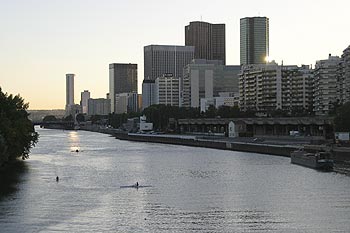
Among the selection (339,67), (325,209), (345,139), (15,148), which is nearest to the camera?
(325,209)

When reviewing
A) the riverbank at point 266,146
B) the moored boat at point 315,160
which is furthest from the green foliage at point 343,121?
the moored boat at point 315,160

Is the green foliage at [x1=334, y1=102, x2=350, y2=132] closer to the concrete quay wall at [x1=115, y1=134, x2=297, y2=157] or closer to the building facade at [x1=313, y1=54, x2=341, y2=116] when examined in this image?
the concrete quay wall at [x1=115, y1=134, x2=297, y2=157]

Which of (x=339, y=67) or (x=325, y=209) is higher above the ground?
(x=339, y=67)

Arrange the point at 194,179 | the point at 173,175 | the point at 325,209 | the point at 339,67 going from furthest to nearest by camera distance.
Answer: the point at 339,67 < the point at 173,175 < the point at 194,179 < the point at 325,209

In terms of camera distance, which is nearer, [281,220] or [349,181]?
[281,220]

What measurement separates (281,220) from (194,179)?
23041 mm

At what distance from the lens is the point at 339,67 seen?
17338 cm

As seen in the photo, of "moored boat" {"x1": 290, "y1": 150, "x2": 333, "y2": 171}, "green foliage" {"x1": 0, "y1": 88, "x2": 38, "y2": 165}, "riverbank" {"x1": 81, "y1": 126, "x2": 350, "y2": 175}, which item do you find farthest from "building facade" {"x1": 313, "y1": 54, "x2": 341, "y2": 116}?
"green foliage" {"x1": 0, "y1": 88, "x2": 38, "y2": 165}

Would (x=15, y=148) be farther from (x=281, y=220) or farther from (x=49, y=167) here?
(x=281, y=220)

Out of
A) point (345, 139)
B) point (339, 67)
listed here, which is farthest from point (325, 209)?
point (339, 67)

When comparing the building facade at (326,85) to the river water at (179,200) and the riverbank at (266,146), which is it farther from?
the river water at (179,200)

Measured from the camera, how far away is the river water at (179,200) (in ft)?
127

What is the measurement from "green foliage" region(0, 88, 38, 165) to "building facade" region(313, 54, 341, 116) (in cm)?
10903

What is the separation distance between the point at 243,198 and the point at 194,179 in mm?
13983
